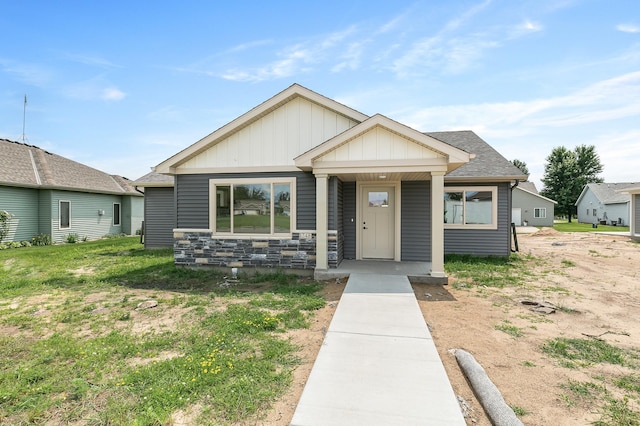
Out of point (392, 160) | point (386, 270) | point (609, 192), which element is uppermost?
point (609, 192)

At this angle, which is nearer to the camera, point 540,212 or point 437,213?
point 437,213

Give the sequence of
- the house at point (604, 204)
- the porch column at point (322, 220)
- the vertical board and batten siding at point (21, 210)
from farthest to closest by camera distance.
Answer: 1. the house at point (604, 204)
2. the vertical board and batten siding at point (21, 210)
3. the porch column at point (322, 220)

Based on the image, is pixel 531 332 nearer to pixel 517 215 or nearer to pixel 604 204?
pixel 517 215

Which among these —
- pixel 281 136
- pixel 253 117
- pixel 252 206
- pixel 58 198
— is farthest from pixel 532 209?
pixel 58 198

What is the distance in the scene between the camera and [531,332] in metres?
4.29

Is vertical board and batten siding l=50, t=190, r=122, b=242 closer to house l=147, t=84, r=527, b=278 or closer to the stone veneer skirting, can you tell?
house l=147, t=84, r=527, b=278

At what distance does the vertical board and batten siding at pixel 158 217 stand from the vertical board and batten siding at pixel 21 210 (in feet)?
20.5

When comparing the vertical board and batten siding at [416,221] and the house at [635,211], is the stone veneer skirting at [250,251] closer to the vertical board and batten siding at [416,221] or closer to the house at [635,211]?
the vertical board and batten siding at [416,221]

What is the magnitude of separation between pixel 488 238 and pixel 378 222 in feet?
13.8

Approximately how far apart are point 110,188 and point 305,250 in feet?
51.5

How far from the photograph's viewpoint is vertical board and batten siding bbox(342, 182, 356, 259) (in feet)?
29.3

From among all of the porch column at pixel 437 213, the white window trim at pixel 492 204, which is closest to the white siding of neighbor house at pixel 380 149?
the porch column at pixel 437 213

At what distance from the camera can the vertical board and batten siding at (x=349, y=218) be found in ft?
29.3

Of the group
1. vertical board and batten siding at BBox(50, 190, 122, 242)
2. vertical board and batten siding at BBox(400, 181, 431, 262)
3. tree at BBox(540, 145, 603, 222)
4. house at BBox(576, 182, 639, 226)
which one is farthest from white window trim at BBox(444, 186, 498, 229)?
tree at BBox(540, 145, 603, 222)
